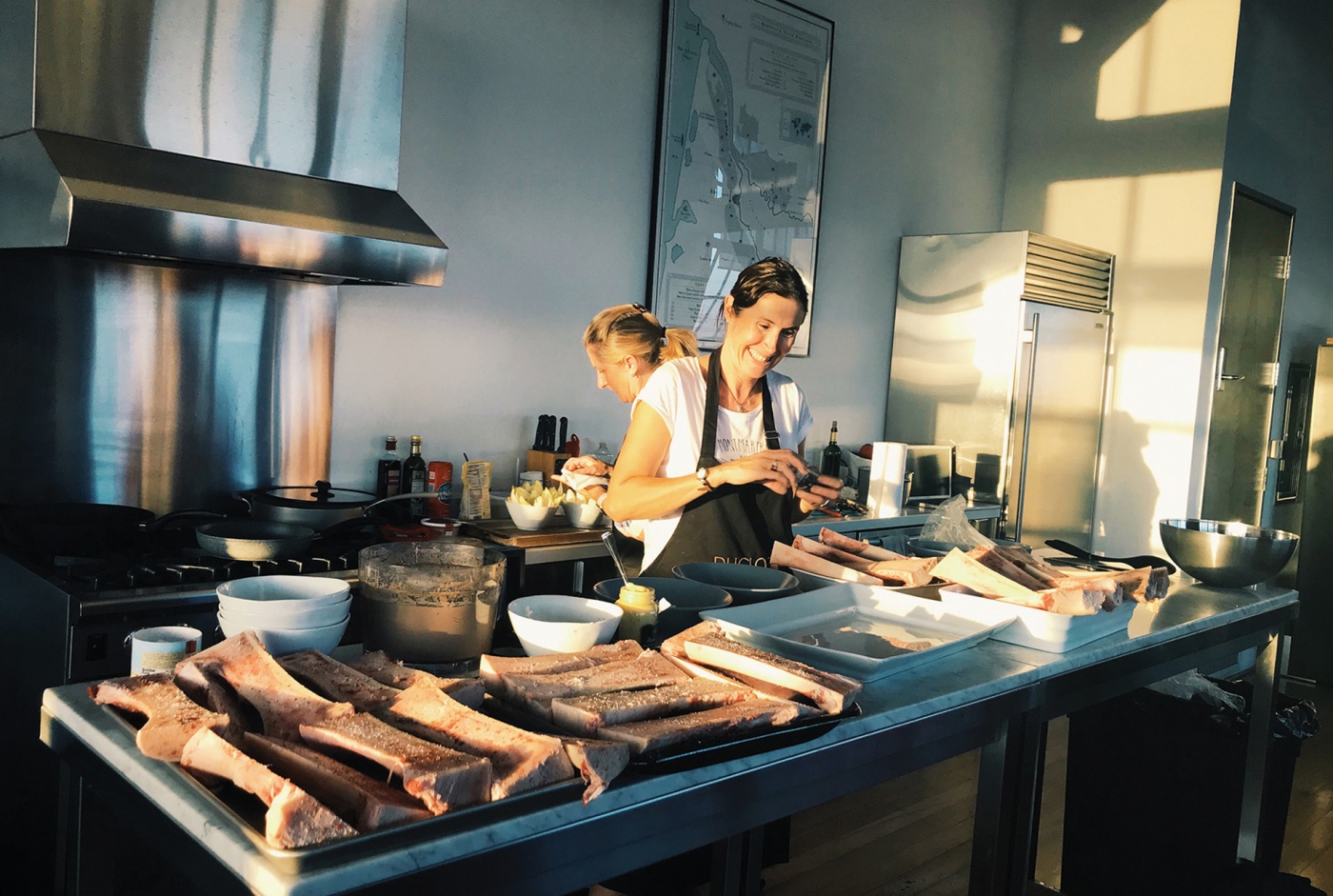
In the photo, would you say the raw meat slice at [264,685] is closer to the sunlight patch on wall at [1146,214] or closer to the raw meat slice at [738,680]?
the raw meat slice at [738,680]

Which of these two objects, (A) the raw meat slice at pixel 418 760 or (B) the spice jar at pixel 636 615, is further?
(B) the spice jar at pixel 636 615

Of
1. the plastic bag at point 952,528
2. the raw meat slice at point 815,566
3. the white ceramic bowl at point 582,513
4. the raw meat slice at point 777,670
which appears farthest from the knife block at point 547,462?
the raw meat slice at point 777,670

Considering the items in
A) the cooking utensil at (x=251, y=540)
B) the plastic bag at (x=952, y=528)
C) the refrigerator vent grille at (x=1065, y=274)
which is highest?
the refrigerator vent grille at (x=1065, y=274)

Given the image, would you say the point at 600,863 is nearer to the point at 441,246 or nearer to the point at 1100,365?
the point at 441,246

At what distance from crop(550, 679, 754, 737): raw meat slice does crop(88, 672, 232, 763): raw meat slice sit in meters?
0.38

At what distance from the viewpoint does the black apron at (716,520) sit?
105 inches

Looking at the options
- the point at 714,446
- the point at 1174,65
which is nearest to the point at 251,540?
the point at 714,446

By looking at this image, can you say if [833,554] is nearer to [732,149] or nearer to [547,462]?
[547,462]

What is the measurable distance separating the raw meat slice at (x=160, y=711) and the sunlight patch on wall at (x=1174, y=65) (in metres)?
6.06

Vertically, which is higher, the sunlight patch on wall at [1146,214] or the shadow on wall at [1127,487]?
the sunlight patch on wall at [1146,214]

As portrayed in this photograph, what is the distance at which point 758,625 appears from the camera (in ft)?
5.83

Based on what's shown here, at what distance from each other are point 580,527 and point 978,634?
2.00 metres

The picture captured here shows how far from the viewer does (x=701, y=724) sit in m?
1.23

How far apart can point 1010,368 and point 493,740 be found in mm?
4607
